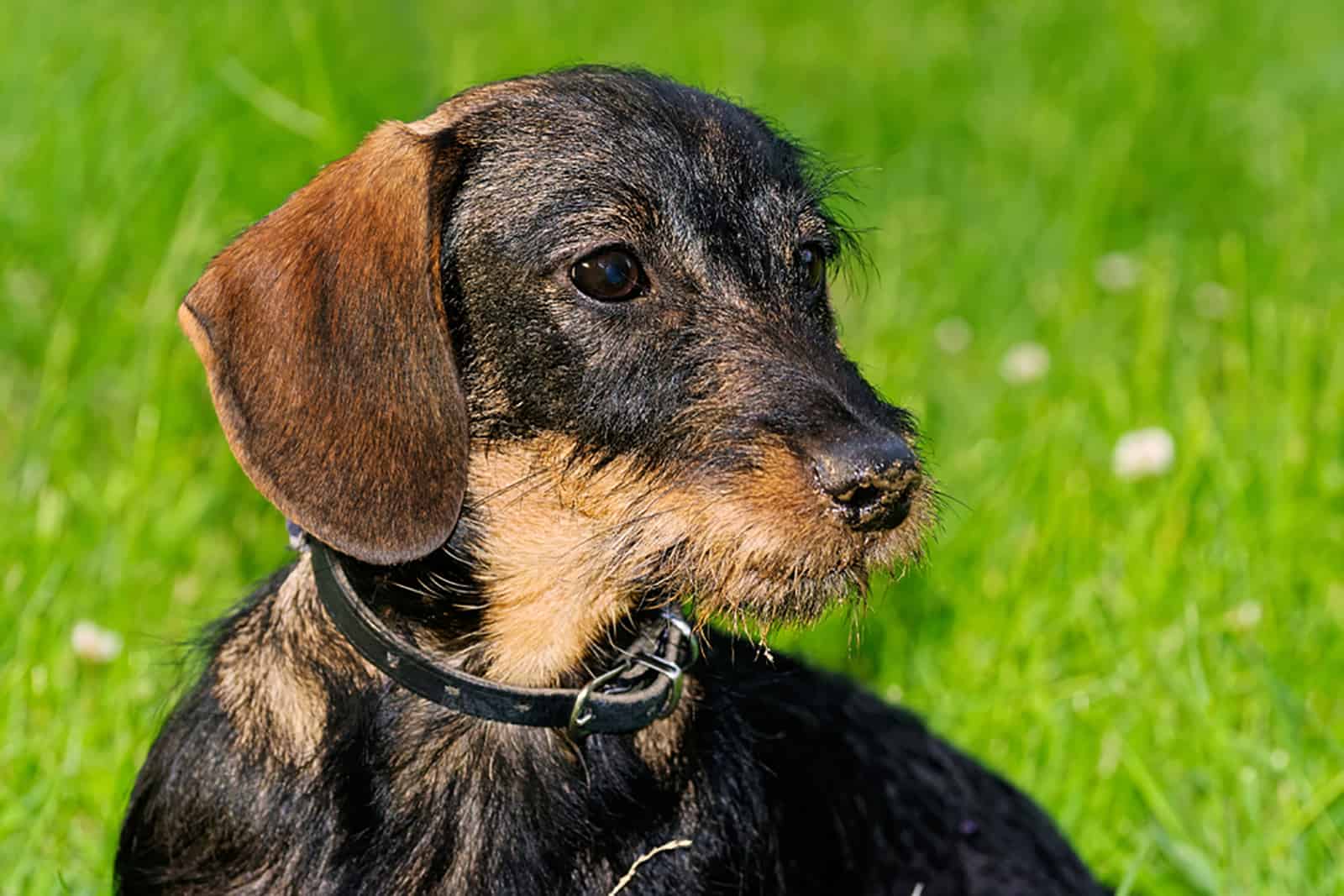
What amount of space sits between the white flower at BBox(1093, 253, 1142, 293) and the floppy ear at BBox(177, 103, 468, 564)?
183 inches

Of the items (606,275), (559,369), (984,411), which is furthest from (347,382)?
(984,411)

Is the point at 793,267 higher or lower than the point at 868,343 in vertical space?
higher

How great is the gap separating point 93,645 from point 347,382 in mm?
1628

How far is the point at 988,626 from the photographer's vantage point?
4684 mm

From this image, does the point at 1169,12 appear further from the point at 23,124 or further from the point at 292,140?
the point at 23,124

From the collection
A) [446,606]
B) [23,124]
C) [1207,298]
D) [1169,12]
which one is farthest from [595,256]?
[1169,12]

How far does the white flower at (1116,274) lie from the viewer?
23.1 feet

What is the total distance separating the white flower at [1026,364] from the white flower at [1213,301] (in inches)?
38.6

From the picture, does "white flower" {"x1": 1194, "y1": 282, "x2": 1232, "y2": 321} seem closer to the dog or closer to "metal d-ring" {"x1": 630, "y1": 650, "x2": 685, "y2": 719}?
the dog

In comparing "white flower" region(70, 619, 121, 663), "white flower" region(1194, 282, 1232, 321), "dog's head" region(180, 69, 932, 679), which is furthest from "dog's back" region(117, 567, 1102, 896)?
"white flower" region(1194, 282, 1232, 321)

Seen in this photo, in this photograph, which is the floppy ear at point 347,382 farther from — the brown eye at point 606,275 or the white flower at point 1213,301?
the white flower at point 1213,301

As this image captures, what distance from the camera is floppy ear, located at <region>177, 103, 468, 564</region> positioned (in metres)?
2.79

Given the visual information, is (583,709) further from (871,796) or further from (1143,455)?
(1143,455)

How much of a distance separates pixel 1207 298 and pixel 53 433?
4542mm
